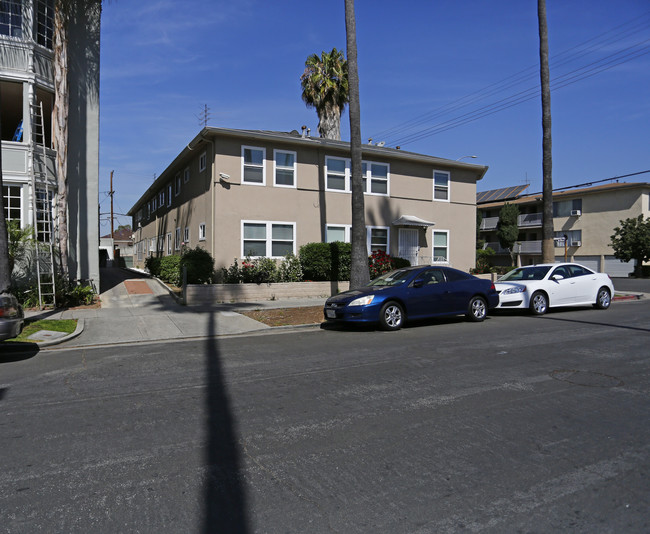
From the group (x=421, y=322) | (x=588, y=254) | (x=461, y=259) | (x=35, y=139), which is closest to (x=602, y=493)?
(x=421, y=322)

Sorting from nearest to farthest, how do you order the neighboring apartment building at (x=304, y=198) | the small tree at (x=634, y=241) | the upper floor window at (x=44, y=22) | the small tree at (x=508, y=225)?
the upper floor window at (x=44, y=22)
the neighboring apartment building at (x=304, y=198)
the small tree at (x=634, y=241)
the small tree at (x=508, y=225)

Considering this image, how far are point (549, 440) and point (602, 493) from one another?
0.93m

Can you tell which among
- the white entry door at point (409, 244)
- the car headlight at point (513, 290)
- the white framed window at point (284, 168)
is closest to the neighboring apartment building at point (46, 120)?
the white framed window at point (284, 168)

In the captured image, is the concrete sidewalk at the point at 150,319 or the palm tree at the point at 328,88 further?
the palm tree at the point at 328,88

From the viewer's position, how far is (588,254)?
4697cm

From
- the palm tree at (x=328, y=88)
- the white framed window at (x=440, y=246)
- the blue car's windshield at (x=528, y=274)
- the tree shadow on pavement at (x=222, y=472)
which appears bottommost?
the tree shadow on pavement at (x=222, y=472)

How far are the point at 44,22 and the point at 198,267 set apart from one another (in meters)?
Result: 9.23

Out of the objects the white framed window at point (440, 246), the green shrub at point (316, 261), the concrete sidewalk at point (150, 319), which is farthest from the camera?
the white framed window at point (440, 246)

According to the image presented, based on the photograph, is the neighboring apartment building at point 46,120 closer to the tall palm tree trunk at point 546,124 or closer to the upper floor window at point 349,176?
the upper floor window at point 349,176

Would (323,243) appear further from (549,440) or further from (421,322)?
(549,440)

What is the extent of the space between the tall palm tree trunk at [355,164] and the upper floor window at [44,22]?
31.6 ft

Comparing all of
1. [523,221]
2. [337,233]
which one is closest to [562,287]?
[337,233]

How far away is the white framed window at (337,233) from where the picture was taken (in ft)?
66.1

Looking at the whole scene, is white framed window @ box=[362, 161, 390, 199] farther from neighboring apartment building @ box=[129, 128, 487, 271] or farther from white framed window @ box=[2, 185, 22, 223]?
white framed window @ box=[2, 185, 22, 223]
